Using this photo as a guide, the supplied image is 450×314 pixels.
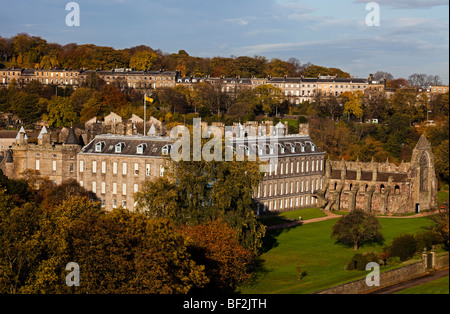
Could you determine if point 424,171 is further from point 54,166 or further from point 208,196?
point 54,166

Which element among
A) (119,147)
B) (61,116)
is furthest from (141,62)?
(119,147)

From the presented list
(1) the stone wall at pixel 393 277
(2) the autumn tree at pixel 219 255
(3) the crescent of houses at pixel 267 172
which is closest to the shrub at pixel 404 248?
(1) the stone wall at pixel 393 277

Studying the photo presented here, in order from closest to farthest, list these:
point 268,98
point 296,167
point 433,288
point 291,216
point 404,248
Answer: point 433,288 → point 404,248 → point 291,216 → point 296,167 → point 268,98

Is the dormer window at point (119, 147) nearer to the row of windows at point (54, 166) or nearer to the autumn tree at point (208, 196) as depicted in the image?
the row of windows at point (54, 166)

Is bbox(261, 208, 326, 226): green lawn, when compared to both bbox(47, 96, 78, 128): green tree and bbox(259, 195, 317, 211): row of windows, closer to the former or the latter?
bbox(259, 195, 317, 211): row of windows

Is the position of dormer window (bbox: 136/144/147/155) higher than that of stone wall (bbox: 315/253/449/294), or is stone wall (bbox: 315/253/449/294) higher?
dormer window (bbox: 136/144/147/155)

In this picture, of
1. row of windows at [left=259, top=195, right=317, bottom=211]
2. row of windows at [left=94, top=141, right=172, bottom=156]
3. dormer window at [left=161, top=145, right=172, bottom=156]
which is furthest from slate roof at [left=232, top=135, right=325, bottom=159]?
row of windows at [left=94, top=141, right=172, bottom=156]
